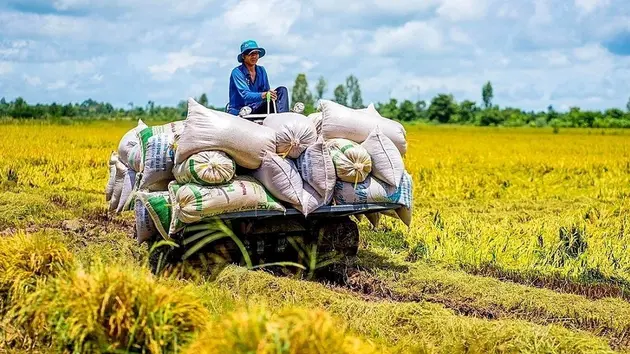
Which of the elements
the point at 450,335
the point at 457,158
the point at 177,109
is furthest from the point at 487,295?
the point at 177,109

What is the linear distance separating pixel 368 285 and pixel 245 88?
7.34 ft

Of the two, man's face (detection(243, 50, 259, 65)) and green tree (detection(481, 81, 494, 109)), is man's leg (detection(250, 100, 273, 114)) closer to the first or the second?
man's face (detection(243, 50, 259, 65))

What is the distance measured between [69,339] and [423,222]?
6014 mm

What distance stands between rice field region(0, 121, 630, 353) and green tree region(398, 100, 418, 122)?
48801 mm

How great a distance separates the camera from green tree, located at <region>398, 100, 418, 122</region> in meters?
61.9

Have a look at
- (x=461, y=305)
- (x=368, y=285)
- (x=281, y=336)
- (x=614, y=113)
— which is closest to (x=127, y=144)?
(x=368, y=285)

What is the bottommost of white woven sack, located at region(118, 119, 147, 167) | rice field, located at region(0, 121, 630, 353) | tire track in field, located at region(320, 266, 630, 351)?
tire track in field, located at region(320, 266, 630, 351)

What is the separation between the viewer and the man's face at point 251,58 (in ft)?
24.2

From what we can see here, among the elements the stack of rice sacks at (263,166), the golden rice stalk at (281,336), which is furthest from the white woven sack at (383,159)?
the golden rice stalk at (281,336)

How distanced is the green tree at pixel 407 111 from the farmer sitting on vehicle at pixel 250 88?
179 feet

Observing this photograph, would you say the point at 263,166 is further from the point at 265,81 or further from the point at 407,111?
the point at 407,111

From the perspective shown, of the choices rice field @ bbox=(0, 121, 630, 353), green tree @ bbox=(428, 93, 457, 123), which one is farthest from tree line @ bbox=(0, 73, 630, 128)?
rice field @ bbox=(0, 121, 630, 353)

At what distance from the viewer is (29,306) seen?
3939mm

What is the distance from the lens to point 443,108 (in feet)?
208
